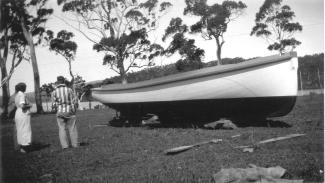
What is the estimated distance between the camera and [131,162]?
481cm

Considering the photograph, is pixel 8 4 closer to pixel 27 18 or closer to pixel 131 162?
pixel 27 18

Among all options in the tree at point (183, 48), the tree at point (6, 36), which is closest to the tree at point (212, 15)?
the tree at point (183, 48)

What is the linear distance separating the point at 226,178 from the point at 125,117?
763cm

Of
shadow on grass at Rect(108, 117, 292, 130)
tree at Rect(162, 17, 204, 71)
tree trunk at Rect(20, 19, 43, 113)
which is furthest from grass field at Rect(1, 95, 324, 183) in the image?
tree at Rect(162, 17, 204, 71)

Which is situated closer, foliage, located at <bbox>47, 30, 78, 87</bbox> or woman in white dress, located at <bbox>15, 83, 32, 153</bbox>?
woman in white dress, located at <bbox>15, 83, 32, 153</bbox>

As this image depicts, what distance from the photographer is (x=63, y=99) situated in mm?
6562

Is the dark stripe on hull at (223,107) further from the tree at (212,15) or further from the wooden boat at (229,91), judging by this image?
the tree at (212,15)

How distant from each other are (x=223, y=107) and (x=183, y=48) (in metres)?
A: 28.4

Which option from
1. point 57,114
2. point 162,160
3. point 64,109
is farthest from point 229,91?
point 57,114

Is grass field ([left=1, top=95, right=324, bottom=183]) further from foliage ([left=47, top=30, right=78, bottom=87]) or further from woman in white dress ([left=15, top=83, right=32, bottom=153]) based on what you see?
foliage ([left=47, top=30, right=78, bottom=87])

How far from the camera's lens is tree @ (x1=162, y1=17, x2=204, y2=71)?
35334 millimetres

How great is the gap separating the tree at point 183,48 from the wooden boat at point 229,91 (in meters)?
26.2

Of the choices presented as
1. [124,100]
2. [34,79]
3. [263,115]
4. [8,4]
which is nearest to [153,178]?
[263,115]

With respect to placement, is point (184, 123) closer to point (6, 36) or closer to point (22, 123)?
point (22, 123)
